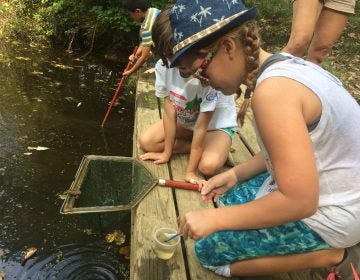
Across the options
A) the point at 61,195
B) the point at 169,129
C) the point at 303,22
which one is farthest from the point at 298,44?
the point at 61,195

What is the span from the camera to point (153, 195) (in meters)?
2.80

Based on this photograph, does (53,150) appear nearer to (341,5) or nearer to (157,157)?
(157,157)

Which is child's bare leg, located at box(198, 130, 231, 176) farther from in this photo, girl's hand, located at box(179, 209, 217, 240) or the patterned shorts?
girl's hand, located at box(179, 209, 217, 240)

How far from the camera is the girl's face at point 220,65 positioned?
1628 mm

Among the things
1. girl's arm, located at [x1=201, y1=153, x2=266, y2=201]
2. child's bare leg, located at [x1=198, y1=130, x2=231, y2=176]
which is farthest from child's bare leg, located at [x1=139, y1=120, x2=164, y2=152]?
girl's arm, located at [x1=201, y1=153, x2=266, y2=201]

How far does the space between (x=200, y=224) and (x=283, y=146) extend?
0.46 m

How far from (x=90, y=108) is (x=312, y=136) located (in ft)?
15.1

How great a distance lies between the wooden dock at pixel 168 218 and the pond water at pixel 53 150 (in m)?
0.66

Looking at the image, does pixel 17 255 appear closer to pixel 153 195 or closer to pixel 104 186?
pixel 104 186

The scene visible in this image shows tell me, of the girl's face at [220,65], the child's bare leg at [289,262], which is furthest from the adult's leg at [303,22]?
the child's bare leg at [289,262]

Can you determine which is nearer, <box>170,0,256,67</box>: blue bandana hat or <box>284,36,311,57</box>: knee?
<box>170,0,256,67</box>: blue bandana hat

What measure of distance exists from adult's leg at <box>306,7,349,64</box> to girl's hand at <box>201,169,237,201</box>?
1.91 metres

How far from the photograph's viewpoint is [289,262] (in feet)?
6.27

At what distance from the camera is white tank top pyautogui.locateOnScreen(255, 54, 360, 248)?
1599mm
